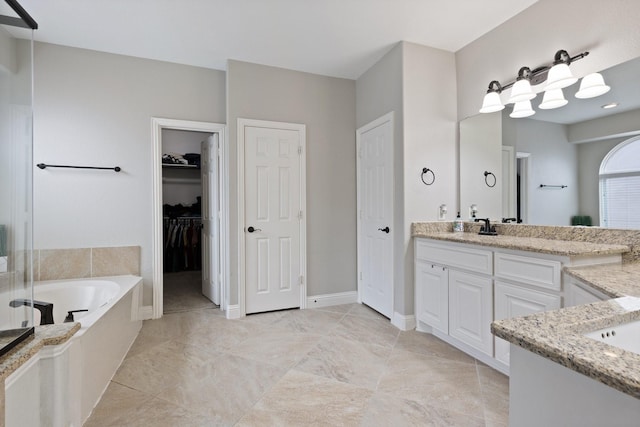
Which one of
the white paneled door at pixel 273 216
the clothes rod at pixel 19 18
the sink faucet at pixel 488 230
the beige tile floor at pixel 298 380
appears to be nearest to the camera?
the clothes rod at pixel 19 18

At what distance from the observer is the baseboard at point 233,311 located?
3.18 meters

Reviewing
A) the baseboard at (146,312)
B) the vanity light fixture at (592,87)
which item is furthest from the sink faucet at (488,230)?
the baseboard at (146,312)

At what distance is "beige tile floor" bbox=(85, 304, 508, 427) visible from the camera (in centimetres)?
171

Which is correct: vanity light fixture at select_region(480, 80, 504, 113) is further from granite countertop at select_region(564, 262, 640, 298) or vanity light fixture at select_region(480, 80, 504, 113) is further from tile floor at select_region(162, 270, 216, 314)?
tile floor at select_region(162, 270, 216, 314)

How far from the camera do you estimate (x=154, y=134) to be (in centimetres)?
319

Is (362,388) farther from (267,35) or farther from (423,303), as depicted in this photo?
(267,35)

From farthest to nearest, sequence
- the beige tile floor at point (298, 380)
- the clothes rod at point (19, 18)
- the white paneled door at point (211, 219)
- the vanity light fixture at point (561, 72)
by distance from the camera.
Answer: the white paneled door at point (211, 219), the vanity light fixture at point (561, 72), the beige tile floor at point (298, 380), the clothes rod at point (19, 18)

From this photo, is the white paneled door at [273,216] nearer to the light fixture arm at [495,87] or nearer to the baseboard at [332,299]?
the baseboard at [332,299]

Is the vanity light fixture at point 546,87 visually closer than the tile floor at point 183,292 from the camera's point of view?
Yes

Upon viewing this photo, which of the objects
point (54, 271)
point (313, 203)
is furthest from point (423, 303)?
point (54, 271)

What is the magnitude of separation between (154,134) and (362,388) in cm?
302

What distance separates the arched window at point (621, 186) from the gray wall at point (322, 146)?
2.27 m

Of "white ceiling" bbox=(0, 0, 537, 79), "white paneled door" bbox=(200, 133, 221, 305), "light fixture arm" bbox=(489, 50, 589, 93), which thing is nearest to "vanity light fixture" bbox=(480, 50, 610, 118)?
"light fixture arm" bbox=(489, 50, 589, 93)

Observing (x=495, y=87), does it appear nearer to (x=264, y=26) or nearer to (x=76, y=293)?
(x=264, y=26)
